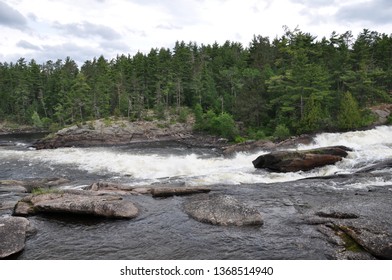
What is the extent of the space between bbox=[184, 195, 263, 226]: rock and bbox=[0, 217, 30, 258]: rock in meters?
7.68

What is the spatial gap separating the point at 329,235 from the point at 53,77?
105662mm

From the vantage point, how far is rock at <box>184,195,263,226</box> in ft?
48.6

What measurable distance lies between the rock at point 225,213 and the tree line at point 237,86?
3904 cm

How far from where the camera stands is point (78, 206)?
15.9 metres

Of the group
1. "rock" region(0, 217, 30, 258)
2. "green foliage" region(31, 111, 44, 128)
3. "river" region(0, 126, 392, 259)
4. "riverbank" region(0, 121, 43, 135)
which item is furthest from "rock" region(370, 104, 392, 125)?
"riverbank" region(0, 121, 43, 135)

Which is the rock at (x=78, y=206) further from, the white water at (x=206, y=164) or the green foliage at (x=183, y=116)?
the green foliage at (x=183, y=116)

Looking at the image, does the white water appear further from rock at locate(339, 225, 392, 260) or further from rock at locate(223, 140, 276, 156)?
rock at locate(339, 225, 392, 260)

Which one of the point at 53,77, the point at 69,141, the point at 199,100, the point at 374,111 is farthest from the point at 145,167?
the point at 53,77

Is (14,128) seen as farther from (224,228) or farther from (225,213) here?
(224,228)

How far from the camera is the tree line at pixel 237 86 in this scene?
56938mm

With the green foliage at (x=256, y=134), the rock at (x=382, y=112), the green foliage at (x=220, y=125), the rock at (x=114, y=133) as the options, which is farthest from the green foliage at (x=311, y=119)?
the rock at (x=114, y=133)

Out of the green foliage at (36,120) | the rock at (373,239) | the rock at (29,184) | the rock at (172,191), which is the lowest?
the rock at (29,184)

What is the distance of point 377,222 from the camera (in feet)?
47.7

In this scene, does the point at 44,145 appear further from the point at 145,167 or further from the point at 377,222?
the point at 377,222
